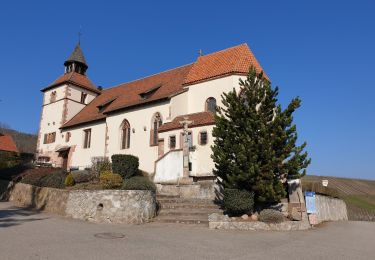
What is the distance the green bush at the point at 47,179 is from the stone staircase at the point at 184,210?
5.64m

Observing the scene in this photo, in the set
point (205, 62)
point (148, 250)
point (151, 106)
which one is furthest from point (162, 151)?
point (148, 250)

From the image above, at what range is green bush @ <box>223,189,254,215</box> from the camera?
13.9 metres

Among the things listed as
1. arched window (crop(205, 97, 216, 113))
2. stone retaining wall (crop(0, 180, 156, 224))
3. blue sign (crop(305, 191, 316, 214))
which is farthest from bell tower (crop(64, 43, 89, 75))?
blue sign (crop(305, 191, 316, 214))

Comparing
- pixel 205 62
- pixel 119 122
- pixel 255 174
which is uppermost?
pixel 205 62

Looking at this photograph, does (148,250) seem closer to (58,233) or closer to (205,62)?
(58,233)

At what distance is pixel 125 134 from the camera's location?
29281mm

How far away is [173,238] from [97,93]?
110 feet

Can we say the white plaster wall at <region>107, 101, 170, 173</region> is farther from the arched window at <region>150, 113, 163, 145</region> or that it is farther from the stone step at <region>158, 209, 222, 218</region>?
the stone step at <region>158, 209, 222, 218</region>

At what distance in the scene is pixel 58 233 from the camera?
1016 cm

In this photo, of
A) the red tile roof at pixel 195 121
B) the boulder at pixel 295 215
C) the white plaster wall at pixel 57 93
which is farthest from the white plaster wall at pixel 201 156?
the white plaster wall at pixel 57 93

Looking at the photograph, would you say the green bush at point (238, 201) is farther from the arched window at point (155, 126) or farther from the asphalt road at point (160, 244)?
the arched window at point (155, 126)

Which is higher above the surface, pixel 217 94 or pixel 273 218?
pixel 217 94

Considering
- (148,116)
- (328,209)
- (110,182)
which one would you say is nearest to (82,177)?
(110,182)

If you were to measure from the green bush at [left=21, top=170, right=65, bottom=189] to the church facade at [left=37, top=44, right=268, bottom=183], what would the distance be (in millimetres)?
7048
